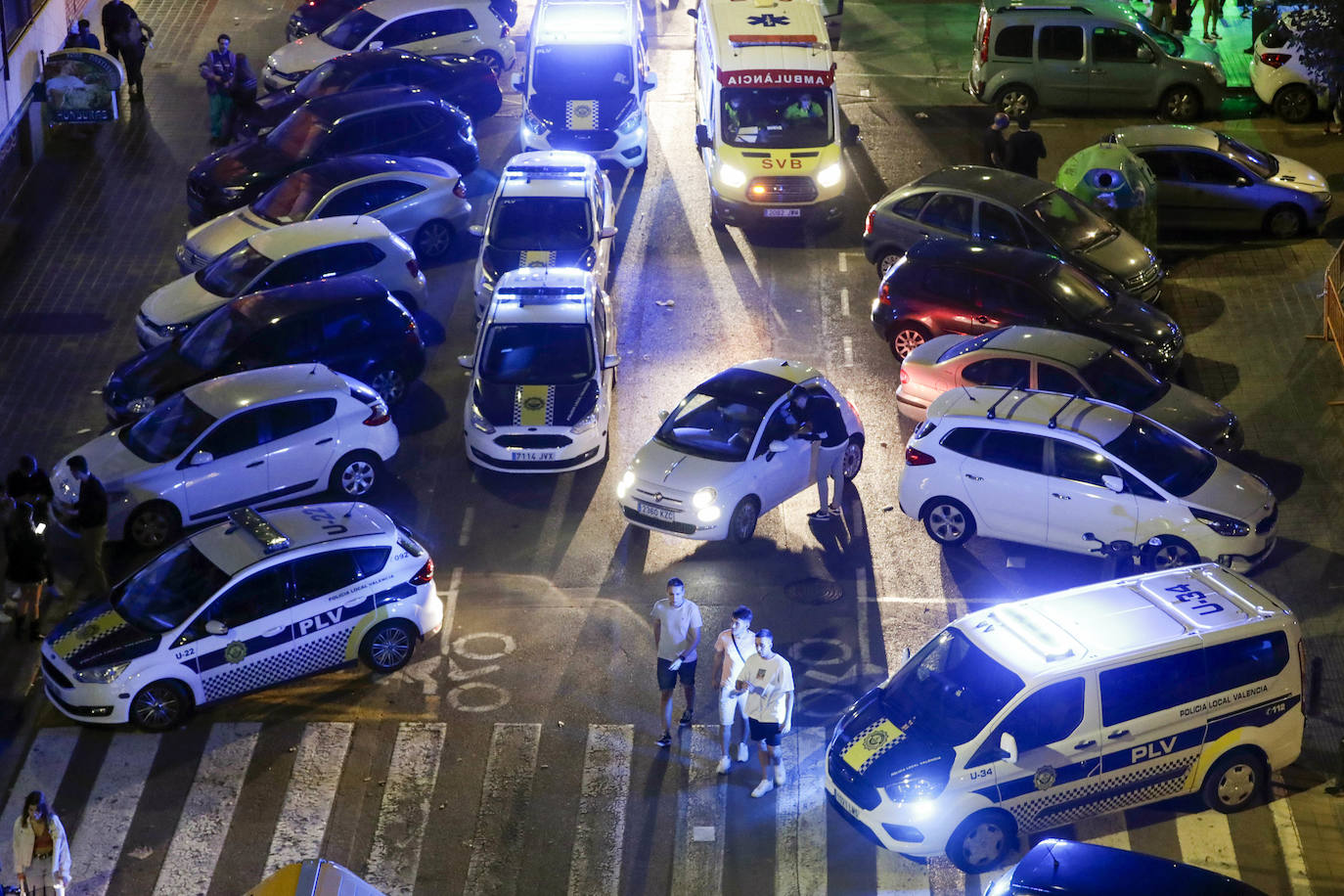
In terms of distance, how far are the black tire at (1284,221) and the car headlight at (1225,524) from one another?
947cm

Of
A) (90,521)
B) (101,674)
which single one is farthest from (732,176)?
(101,674)

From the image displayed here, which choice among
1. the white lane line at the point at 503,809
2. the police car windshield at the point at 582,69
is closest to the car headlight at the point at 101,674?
the white lane line at the point at 503,809

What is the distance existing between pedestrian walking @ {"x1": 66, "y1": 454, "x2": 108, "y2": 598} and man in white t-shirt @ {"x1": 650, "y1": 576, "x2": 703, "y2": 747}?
6.05 metres

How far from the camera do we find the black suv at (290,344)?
18844mm

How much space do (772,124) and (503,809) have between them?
45.8ft

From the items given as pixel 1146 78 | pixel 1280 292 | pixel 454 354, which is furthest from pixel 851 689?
pixel 1146 78

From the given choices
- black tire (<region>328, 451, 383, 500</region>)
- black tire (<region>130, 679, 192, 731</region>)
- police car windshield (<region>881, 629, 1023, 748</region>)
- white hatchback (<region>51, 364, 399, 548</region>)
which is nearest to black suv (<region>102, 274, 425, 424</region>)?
white hatchback (<region>51, 364, 399, 548</region>)

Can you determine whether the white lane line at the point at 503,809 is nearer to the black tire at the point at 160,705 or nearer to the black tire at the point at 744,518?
the black tire at the point at 160,705

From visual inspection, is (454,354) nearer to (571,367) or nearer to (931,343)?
(571,367)

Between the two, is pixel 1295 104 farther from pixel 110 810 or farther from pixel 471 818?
pixel 110 810

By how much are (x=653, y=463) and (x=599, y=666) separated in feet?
8.99

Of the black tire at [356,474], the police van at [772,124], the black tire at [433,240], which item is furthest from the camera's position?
the police van at [772,124]

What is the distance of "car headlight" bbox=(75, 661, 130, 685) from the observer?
13898 mm

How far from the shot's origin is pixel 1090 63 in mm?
27594
